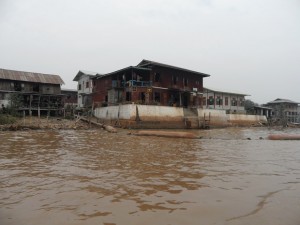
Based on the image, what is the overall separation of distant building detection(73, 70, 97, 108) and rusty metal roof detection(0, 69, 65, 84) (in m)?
4.79

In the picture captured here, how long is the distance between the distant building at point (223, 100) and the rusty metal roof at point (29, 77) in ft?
83.2

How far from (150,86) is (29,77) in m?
18.8

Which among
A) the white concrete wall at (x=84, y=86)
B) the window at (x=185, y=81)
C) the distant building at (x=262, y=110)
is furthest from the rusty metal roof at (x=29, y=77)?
the distant building at (x=262, y=110)

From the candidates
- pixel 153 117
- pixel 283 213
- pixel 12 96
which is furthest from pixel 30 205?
pixel 12 96

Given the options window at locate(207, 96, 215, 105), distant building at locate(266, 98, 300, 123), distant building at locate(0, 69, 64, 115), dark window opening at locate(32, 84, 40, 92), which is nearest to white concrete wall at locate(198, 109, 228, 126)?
window at locate(207, 96, 215, 105)

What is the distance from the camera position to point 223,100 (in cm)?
5422

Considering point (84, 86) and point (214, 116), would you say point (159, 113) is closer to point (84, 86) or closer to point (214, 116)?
point (214, 116)

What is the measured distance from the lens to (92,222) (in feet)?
13.9

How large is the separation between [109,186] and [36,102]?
37.7 metres

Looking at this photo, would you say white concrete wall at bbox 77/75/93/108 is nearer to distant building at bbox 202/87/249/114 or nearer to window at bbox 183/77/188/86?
window at bbox 183/77/188/86

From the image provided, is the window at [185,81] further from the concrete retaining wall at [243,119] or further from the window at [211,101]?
the window at [211,101]

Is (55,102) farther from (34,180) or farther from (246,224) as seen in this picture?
(246,224)

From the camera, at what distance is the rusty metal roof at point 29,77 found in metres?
39.3

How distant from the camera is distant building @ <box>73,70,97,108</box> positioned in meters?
45.9
